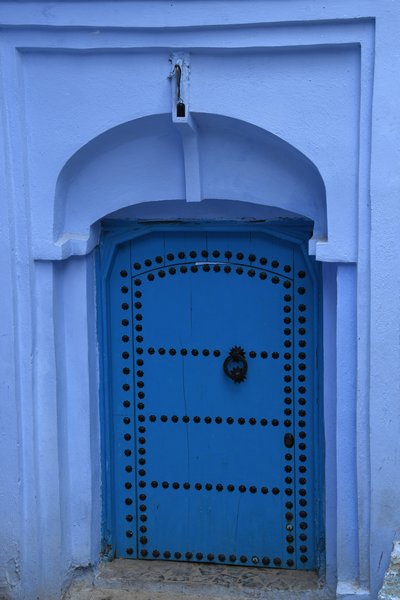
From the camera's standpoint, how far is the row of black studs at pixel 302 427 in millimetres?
4773

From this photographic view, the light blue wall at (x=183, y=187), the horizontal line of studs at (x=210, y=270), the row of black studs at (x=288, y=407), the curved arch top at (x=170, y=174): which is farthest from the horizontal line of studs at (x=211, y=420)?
the curved arch top at (x=170, y=174)

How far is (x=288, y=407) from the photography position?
4836 mm

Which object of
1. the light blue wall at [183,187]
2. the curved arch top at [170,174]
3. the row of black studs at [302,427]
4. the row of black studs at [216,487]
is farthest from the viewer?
the row of black studs at [216,487]

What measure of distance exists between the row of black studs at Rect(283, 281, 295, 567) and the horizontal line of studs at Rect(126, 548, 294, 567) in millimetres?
84

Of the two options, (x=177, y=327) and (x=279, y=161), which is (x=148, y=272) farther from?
(x=279, y=161)

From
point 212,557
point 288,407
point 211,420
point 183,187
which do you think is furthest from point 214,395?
point 183,187

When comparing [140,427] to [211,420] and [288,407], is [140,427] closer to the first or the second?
[211,420]

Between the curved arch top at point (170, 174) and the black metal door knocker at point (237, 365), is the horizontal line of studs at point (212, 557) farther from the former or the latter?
the curved arch top at point (170, 174)

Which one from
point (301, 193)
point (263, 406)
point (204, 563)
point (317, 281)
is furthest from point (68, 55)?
point (204, 563)

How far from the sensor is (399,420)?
438cm

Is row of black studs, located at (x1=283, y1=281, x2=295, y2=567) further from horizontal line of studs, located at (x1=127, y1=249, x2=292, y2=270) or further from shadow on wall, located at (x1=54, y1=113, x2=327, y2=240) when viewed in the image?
shadow on wall, located at (x1=54, y1=113, x2=327, y2=240)

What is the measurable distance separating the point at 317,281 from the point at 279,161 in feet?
1.90

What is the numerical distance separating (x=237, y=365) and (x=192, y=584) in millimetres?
1034

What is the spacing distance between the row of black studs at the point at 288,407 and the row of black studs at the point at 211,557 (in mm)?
103
